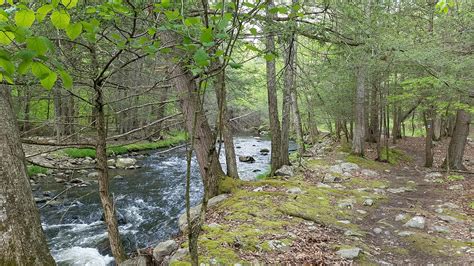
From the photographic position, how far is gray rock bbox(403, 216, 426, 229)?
495 centimetres

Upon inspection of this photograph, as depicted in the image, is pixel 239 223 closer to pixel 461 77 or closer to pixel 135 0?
pixel 135 0

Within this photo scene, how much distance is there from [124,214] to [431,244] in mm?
7149

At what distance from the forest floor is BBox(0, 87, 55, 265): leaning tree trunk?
142 cm

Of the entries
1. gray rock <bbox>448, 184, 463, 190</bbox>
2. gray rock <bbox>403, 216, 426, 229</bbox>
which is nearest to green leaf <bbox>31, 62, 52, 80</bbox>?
gray rock <bbox>403, 216, 426, 229</bbox>

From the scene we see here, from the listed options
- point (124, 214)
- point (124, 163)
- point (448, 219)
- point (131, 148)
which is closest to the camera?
point (448, 219)

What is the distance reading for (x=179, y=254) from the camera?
3.76 meters

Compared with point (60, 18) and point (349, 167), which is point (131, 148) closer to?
point (349, 167)

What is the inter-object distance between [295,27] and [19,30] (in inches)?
138

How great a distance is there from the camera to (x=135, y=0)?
2.89 metres

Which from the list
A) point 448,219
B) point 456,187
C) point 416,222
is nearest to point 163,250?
point 416,222

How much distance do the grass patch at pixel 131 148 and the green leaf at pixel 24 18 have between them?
9612 millimetres

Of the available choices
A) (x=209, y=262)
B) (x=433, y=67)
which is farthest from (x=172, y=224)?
(x=433, y=67)

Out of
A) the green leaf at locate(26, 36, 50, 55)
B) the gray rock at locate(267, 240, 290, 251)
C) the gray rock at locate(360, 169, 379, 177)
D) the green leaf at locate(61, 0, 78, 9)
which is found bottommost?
the gray rock at locate(360, 169, 379, 177)

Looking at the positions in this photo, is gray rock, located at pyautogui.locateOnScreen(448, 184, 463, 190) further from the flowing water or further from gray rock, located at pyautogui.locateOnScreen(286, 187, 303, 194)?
the flowing water
